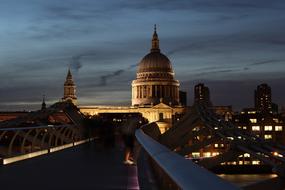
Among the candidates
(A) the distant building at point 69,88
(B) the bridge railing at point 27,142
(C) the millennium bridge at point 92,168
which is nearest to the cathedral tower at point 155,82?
(A) the distant building at point 69,88

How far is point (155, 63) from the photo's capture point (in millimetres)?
181625

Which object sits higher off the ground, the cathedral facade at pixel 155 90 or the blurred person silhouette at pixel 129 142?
the cathedral facade at pixel 155 90

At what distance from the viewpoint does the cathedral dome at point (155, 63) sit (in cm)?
18100

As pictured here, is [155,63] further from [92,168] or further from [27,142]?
[92,168]

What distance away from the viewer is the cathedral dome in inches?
7126

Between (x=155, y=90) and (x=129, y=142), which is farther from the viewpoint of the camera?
(x=155, y=90)

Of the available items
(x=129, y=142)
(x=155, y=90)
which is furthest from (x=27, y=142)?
(x=155, y=90)

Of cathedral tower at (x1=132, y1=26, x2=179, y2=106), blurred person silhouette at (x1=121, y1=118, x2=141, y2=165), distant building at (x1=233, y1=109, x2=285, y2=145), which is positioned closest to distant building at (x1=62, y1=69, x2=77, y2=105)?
cathedral tower at (x1=132, y1=26, x2=179, y2=106)

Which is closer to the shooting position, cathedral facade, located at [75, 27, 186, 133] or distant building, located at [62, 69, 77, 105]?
cathedral facade, located at [75, 27, 186, 133]

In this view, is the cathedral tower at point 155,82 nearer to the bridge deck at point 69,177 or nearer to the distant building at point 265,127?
the distant building at point 265,127

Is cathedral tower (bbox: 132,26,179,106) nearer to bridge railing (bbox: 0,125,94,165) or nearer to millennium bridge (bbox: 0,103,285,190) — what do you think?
millennium bridge (bbox: 0,103,285,190)

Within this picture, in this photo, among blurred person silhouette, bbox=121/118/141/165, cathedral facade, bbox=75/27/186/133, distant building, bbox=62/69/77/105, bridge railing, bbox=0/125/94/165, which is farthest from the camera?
distant building, bbox=62/69/77/105

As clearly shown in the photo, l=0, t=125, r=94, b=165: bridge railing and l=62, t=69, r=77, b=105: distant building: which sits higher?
l=62, t=69, r=77, b=105: distant building

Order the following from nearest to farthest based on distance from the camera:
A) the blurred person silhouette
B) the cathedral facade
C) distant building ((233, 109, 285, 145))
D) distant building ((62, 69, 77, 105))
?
the blurred person silhouette, distant building ((233, 109, 285, 145)), the cathedral facade, distant building ((62, 69, 77, 105))
